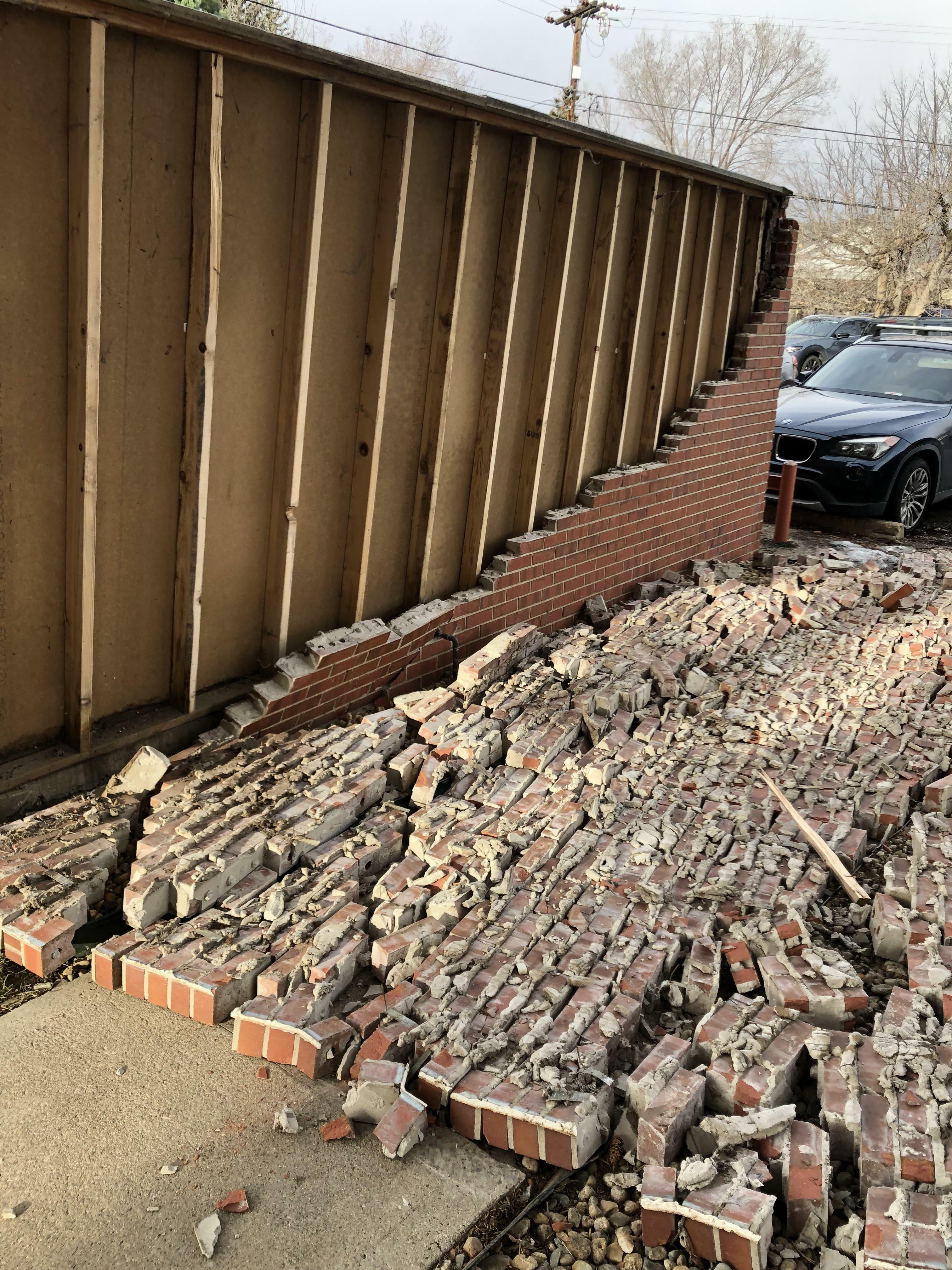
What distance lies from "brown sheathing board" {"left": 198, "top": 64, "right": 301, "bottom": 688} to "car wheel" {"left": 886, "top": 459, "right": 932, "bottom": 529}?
763 cm

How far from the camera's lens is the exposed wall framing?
361 centimetres

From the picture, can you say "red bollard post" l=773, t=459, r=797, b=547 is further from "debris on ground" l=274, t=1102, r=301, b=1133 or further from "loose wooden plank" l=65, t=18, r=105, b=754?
"debris on ground" l=274, t=1102, r=301, b=1133

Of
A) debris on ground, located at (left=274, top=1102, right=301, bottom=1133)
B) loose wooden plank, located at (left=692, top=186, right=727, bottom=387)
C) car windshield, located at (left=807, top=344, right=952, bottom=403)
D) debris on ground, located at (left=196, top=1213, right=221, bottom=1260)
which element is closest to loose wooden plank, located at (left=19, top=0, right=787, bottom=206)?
loose wooden plank, located at (left=692, top=186, right=727, bottom=387)

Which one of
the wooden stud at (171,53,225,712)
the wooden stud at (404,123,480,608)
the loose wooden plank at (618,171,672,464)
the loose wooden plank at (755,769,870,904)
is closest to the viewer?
the wooden stud at (171,53,225,712)

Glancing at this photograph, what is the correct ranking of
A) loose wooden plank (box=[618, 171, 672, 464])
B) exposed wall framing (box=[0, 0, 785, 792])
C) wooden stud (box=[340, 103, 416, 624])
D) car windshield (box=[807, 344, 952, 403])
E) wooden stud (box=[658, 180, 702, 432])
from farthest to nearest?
1. car windshield (box=[807, 344, 952, 403])
2. wooden stud (box=[658, 180, 702, 432])
3. loose wooden plank (box=[618, 171, 672, 464])
4. wooden stud (box=[340, 103, 416, 624])
5. exposed wall framing (box=[0, 0, 785, 792])

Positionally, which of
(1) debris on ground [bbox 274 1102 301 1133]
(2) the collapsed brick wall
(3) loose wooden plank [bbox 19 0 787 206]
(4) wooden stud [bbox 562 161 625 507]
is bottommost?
(1) debris on ground [bbox 274 1102 301 1133]

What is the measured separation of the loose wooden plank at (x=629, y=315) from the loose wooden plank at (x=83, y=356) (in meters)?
3.80

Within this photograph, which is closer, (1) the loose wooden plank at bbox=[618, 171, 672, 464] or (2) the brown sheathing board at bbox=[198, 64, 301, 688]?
(2) the brown sheathing board at bbox=[198, 64, 301, 688]

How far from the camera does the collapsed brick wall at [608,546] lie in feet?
16.2

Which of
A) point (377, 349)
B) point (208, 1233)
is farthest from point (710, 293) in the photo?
point (208, 1233)

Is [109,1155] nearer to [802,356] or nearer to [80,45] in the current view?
[80,45]

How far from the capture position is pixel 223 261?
13.6ft

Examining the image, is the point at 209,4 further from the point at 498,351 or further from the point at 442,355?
the point at 442,355

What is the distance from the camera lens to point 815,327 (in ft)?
74.9
